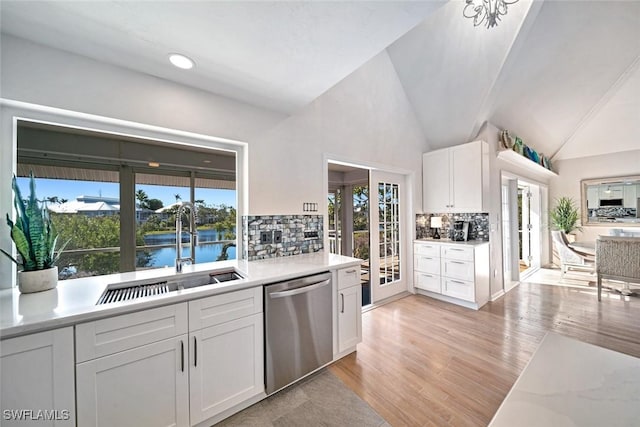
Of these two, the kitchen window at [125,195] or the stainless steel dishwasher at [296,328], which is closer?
the stainless steel dishwasher at [296,328]

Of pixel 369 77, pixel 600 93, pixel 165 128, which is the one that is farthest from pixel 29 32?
pixel 600 93

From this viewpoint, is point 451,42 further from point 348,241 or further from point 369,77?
point 348,241

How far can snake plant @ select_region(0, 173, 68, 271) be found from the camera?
1310 millimetres

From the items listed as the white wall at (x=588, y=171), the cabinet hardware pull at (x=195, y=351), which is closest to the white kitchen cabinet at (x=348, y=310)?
the cabinet hardware pull at (x=195, y=351)

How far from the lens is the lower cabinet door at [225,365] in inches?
53.7

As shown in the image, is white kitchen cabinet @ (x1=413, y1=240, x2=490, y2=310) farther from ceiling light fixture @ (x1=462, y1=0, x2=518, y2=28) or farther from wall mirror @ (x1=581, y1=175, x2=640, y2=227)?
wall mirror @ (x1=581, y1=175, x2=640, y2=227)

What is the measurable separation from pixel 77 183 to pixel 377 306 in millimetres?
3789

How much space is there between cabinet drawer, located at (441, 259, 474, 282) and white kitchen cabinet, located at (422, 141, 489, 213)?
0.80 metres

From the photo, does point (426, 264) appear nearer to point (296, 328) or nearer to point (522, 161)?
point (296, 328)

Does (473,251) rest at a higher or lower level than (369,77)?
lower

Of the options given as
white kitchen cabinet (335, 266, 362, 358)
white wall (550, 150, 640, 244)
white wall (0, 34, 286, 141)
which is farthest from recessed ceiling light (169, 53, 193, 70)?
white wall (550, 150, 640, 244)

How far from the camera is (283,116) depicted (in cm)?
243

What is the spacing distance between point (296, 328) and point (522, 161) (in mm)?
5043

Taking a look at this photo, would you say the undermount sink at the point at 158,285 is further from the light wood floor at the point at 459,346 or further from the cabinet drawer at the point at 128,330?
the light wood floor at the point at 459,346
